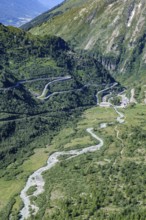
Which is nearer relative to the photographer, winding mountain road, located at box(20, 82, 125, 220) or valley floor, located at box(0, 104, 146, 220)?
valley floor, located at box(0, 104, 146, 220)

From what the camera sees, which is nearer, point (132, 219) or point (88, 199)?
point (132, 219)

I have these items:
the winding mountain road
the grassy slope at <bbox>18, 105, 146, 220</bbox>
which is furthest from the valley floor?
the winding mountain road

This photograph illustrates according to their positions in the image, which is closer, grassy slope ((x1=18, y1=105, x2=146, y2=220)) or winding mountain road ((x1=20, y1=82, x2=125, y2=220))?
grassy slope ((x1=18, y1=105, x2=146, y2=220))

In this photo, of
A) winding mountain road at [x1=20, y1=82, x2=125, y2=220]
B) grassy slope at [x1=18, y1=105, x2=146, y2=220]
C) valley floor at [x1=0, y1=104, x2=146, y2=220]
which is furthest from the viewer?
winding mountain road at [x1=20, y1=82, x2=125, y2=220]

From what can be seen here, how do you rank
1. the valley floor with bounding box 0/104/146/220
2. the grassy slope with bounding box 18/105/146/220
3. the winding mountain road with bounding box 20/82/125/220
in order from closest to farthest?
the grassy slope with bounding box 18/105/146/220 < the valley floor with bounding box 0/104/146/220 < the winding mountain road with bounding box 20/82/125/220

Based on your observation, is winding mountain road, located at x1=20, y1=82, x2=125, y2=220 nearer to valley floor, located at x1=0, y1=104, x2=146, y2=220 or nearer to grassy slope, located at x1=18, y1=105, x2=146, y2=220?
valley floor, located at x1=0, y1=104, x2=146, y2=220

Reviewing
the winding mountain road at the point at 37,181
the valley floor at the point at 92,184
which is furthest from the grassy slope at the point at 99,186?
the winding mountain road at the point at 37,181

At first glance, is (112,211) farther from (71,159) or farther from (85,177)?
(71,159)

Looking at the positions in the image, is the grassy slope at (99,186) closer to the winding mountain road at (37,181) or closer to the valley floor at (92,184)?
the valley floor at (92,184)

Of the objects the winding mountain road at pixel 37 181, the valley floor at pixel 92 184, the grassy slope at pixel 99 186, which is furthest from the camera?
the winding mountain road at pixel 37 181

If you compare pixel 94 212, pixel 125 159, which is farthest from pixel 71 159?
pixel 94 212

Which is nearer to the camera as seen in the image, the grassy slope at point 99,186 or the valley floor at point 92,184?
the grassy slope at point 99,186
